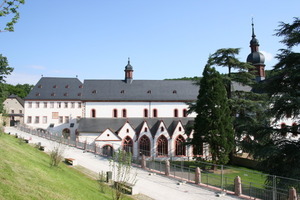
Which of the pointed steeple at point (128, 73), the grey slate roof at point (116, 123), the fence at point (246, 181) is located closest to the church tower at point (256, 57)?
the grey slate roof at point (116, 123)

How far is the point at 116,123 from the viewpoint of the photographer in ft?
145

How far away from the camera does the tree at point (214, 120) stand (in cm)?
2695

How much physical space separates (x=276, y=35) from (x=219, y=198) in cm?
1102

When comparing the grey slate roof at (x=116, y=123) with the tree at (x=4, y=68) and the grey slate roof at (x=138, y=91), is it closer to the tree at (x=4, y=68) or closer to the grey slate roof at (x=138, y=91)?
the grey slate roof at (x=138, y=91)

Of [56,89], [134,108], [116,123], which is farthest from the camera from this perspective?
[56,89]

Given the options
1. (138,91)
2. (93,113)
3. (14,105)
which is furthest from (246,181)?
(14,105)

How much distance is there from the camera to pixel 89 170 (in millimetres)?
21422

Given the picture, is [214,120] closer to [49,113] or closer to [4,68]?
[4,68]

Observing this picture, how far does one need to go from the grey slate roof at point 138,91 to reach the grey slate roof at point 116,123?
405cm

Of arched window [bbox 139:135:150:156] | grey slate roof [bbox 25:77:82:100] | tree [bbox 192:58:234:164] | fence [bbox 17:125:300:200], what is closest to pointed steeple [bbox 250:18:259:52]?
tree [bbox 192:58:234:164]

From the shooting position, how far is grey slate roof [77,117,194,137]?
42.1m

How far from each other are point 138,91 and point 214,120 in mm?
23220

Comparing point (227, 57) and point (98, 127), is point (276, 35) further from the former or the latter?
point (98, 127)

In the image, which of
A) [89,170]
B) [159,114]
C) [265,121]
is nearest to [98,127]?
[159,114]
